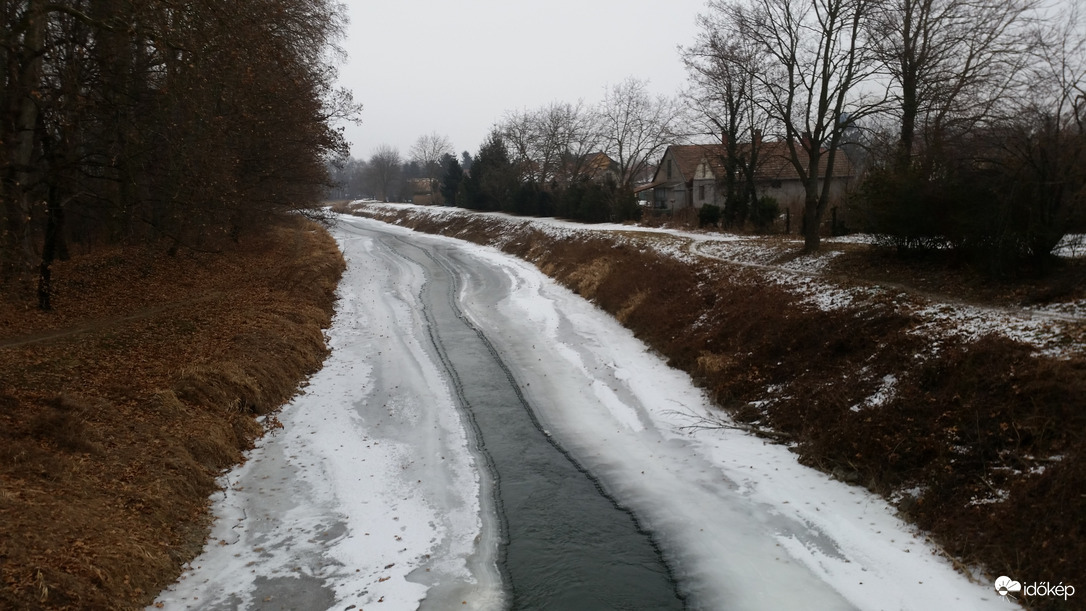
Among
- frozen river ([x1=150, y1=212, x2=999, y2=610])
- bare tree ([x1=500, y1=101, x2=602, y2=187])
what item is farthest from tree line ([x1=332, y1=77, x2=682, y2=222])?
frozen river ([x1=150, y1=212, x2=999, y2=610])

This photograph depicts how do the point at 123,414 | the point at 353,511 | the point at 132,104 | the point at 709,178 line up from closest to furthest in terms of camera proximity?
the point at 353,511
the point at 123,414
the point at 132,104
the point at 709,178

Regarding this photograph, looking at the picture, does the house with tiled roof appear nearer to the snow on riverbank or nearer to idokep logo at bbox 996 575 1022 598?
the snow on riverbank

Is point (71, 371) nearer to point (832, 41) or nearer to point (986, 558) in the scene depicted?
point (986, 558)

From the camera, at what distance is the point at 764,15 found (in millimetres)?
19859

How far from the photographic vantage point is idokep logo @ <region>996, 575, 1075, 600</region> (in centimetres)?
678

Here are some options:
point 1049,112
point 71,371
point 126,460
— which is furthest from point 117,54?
point 1049,112

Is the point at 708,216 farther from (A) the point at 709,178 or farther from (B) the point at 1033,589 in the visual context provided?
(B) the point at 1033,589

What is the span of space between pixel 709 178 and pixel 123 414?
47.9 meters

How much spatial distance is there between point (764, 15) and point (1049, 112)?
29.3ft

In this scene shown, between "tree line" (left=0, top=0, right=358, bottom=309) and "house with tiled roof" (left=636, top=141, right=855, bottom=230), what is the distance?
1055 inches

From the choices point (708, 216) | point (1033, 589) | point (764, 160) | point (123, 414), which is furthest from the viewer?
point (708, 216)

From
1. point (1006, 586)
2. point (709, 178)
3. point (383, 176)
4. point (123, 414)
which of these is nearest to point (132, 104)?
point (123, 414)

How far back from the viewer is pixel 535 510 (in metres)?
9.73

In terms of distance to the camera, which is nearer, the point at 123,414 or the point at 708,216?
the point at 123,414
